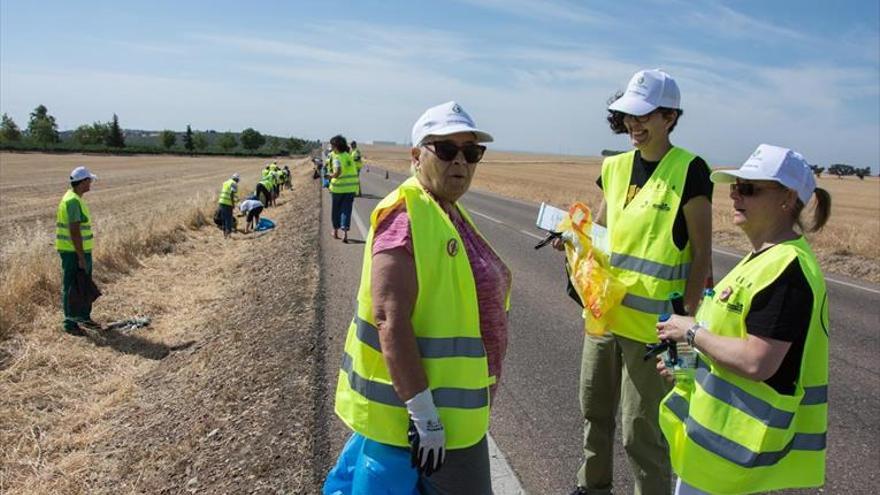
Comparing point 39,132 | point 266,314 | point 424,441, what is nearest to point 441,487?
point 424,441

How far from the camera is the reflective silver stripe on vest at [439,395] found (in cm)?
214

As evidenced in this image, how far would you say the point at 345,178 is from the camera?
38.1 feet

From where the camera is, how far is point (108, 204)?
28438 mm

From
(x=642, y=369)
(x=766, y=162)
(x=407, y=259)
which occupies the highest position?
(x=766, y=162)

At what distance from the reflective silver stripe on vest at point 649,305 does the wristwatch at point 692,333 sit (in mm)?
605

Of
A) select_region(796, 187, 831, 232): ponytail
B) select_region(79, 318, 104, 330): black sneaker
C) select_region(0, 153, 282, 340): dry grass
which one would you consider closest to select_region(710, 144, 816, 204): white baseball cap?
select_region(796, 187, 831, 232): ponytail

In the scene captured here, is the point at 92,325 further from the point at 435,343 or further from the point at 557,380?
the point at 435,343

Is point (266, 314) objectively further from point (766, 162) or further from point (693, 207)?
point (766, 162)

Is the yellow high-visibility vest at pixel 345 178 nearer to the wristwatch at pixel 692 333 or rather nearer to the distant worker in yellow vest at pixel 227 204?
the distant worker in yellow vest at pixel 227 204

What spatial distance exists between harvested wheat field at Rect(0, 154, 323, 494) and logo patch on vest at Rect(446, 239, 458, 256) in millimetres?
1912

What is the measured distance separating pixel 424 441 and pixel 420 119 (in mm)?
1200

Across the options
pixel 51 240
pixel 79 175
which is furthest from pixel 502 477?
pixel 51 240

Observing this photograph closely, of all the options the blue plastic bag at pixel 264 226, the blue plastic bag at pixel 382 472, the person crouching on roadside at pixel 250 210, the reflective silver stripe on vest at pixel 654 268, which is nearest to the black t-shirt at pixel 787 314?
the reflective silver stripe on vest at pixel 654 268

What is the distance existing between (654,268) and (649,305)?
0.18 metres
